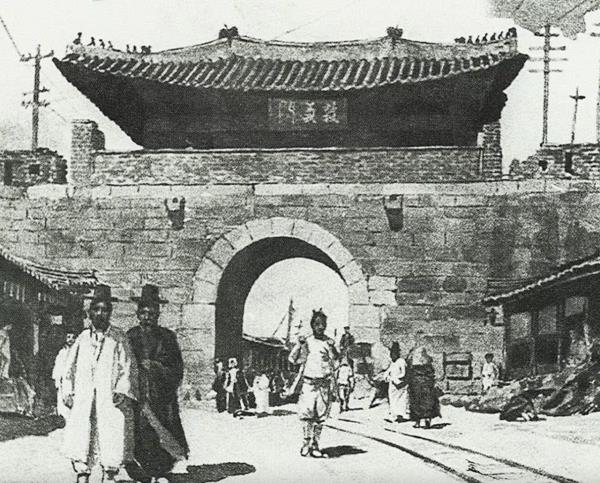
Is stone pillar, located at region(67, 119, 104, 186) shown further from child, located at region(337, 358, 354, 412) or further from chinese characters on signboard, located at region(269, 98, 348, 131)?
child, located at region(337, 358, 354, 412)

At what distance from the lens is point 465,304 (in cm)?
859

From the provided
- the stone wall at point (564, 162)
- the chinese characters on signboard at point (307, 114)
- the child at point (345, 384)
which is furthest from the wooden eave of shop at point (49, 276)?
the stone wall at point (564, 162)

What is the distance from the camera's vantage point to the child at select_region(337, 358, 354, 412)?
8320 mm

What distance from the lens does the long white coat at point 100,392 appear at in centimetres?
580

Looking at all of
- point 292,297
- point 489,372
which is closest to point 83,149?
point 292,297

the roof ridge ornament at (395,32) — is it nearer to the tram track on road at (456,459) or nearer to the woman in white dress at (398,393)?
the woman in white dress at (398,393)

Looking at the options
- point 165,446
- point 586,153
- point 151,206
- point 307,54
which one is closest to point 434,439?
point 165,446

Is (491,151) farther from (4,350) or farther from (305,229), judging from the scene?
(4,350)

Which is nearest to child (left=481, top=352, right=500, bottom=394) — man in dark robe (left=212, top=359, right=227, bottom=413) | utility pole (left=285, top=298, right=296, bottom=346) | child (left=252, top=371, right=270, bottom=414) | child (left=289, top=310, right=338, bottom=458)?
utility pole (left=285, top=298, right=296, bottom=346)

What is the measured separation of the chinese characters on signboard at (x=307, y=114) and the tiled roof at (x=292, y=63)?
0.14m

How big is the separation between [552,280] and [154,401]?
3.49 meters

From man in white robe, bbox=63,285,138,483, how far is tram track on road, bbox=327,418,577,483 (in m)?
2.11

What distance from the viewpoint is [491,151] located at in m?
8.60

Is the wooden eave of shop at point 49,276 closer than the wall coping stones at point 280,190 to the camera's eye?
Yes
